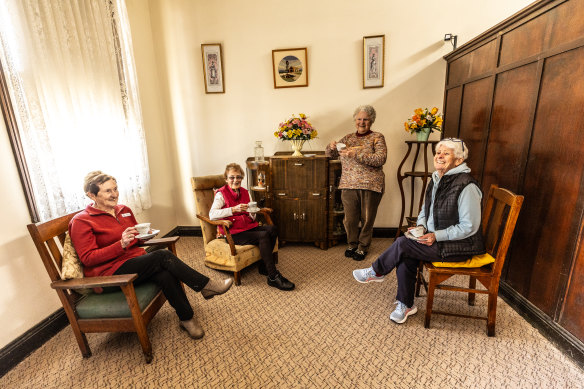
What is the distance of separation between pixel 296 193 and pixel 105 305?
77.1 inches

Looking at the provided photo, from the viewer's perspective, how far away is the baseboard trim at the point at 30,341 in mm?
1610

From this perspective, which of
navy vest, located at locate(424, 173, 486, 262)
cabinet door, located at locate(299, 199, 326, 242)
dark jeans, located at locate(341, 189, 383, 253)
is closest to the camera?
navy vest, located at locate(424, 173, 486, 262)

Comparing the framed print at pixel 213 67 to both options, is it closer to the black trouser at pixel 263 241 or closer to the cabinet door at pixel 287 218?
the cabinet door at pixel 287 218

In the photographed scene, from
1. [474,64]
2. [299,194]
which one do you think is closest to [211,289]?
[299,194]

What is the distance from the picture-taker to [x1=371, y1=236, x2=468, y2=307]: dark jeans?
1.75 m

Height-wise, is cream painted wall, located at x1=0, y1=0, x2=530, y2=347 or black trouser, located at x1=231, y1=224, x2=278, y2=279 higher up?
cream painted wall, located at x1=0, y1=0, x2=530, y2=347

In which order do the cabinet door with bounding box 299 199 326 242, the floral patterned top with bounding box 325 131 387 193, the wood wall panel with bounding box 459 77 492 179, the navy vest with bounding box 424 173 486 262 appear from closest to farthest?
the navy vest with bounding box 424 173 486 262 → the wood wall panel with bounding box 459 77 492 179 → the floral patterned top with bounding box 325 131 387 193 → the cabinet door with bounding box 299 199 326 242

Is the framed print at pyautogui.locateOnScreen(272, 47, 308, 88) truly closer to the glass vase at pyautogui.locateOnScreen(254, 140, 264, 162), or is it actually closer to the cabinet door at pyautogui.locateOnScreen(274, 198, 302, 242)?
the glass vase at pyautogui.locateOnScreen(254, 140, 264, 162)

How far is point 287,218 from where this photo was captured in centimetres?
310

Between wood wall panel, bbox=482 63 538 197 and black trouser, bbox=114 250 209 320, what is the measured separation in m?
2.37

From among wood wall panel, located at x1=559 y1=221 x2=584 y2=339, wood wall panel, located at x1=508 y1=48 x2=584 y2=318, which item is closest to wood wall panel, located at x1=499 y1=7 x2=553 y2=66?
wood wall panel, located at x1=508 y1=48 x2=584 y2=318

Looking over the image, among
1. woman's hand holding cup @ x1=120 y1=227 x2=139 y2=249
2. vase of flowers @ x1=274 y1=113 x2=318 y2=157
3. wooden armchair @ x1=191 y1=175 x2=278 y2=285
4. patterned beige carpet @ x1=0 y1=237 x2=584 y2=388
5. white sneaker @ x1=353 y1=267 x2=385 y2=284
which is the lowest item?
patterned beige carpet @ x1=0 y1=237 x2=584 y2=388

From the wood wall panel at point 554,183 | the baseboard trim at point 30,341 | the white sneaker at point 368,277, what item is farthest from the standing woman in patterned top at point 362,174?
the baseboard trim at point 30,341

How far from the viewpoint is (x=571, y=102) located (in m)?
1.54
